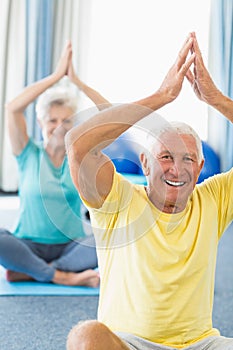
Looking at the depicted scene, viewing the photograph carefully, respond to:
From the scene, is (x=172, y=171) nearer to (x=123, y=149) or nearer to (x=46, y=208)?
(x=123, y=149)

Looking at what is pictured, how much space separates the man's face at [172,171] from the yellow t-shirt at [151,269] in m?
0.04

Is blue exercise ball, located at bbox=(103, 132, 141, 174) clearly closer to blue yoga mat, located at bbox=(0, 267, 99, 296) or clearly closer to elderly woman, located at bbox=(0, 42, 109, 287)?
elderly woman, located at bbox=(0, 42, 109, 287)

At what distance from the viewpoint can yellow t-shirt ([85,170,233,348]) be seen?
195 centimetres

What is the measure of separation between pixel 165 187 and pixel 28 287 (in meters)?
1.53

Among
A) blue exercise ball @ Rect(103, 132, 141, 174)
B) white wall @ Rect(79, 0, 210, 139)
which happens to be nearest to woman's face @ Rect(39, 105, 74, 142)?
blue exercise ball @ Rect(103, 132, 141, 174)

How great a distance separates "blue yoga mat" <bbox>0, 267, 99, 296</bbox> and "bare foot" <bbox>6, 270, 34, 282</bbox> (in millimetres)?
28

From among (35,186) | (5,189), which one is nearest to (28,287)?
(35,186)

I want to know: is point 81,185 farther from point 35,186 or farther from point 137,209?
point 35,186

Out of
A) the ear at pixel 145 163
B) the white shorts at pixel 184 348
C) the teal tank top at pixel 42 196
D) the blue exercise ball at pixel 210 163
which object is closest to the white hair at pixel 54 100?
the teal tank top at pixel 42 196

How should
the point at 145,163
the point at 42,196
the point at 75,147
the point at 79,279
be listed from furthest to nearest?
the point at 79,279
the point at 42,196
the point at 145,163
the point at 75,147

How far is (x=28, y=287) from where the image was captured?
3326 millimetres

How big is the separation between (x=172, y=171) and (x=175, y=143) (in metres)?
0.08

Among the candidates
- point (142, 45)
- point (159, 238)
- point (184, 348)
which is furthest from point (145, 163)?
point (142, 45)

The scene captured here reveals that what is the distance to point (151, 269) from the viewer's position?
1.95 m
